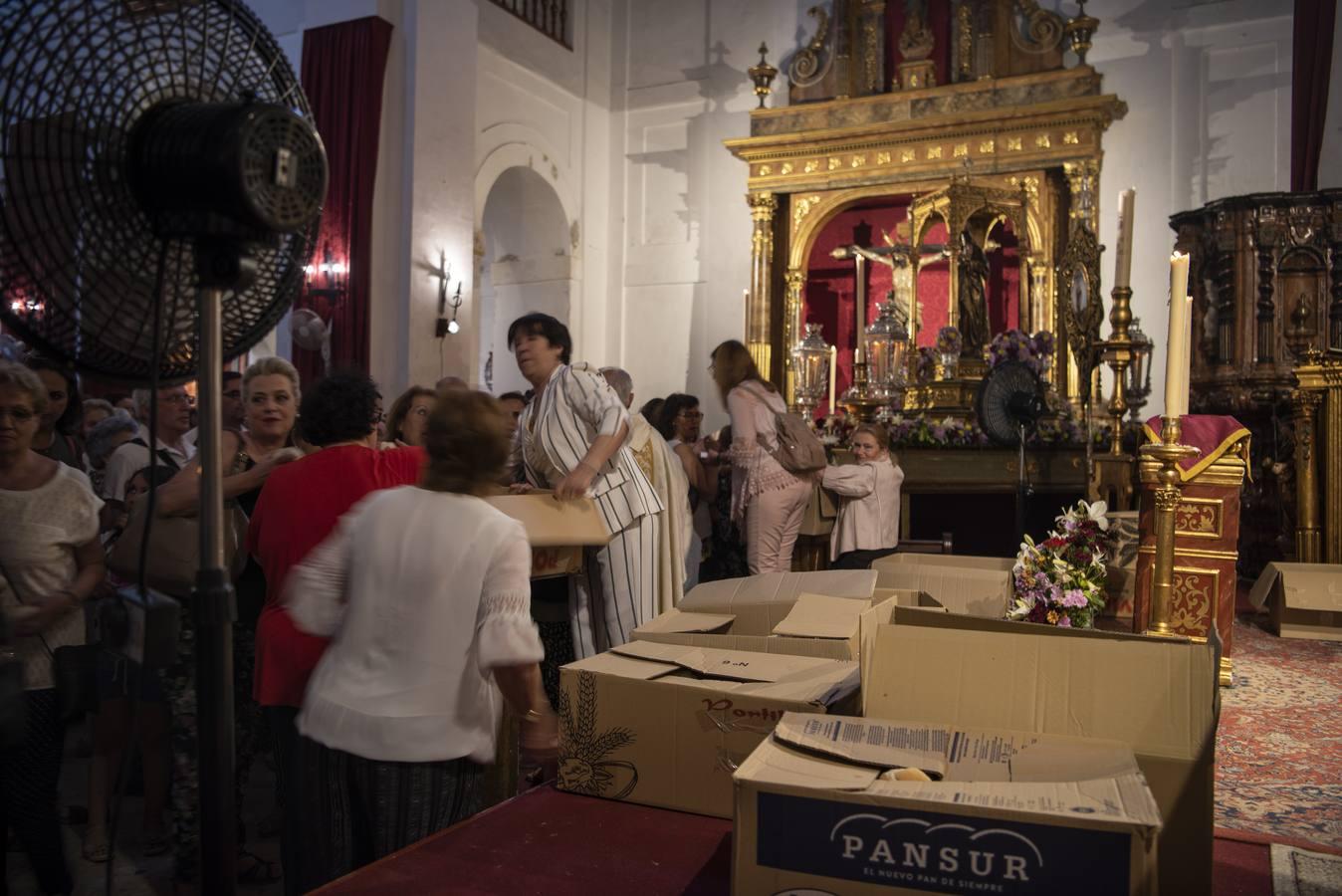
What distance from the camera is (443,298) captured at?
9.19m

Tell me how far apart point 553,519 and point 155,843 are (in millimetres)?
1408

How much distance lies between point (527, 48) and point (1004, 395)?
6989mm

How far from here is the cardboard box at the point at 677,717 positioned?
1926mm

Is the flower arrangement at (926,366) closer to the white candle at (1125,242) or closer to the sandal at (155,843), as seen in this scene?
the white candle at (1125,242)

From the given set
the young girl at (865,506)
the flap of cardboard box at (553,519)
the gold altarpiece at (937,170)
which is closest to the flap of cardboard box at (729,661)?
the flap of cardboard box at (553,519)

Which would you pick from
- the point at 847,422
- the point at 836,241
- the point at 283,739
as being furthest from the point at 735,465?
the point at 836,241

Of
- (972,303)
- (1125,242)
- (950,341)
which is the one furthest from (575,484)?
(972,303)

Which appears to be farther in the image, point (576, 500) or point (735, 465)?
point (735, 465)

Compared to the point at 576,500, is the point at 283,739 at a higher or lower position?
lower

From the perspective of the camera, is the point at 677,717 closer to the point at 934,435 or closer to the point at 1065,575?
the point at 1065,575

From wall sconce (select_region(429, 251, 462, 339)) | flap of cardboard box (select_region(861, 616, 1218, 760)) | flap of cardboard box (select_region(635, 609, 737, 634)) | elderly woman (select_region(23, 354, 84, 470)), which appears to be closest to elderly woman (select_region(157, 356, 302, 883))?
elderly woman (select_region(23, 354, 84, 470))

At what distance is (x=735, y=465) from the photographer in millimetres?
5367

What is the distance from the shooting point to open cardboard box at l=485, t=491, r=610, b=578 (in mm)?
2986

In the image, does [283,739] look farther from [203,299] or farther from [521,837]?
[203,299]
